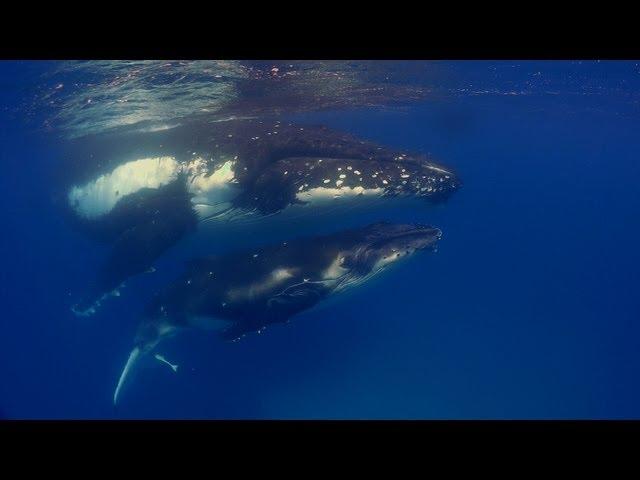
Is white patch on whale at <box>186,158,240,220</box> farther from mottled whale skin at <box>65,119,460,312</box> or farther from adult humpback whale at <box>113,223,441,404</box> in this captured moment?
adult humpback whale at <box>113,223,441,404</box>

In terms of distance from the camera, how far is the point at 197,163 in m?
10.9

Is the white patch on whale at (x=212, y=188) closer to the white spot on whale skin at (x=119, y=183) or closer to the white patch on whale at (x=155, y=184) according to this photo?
the white patch on whale at (x=155, y=184)

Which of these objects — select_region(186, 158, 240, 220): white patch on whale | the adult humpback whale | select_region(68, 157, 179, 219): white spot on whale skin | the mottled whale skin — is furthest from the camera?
select_region(68, 157, 179, 219): white spot on whale skin

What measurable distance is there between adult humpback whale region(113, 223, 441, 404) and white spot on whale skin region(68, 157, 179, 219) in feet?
8.37

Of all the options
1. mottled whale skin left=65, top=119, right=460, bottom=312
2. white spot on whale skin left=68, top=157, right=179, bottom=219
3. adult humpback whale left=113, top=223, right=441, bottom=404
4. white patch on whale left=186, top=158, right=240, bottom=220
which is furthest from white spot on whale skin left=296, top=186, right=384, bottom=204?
white spot on whale skin left=68, top=157, right=179, bottom=219

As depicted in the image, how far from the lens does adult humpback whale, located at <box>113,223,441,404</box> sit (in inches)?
392

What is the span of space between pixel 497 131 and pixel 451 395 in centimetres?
4445

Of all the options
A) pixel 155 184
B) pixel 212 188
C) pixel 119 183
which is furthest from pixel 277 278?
pixel 119 183

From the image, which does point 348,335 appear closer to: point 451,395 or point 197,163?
point 451,395

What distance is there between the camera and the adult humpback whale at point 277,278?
9.97m
